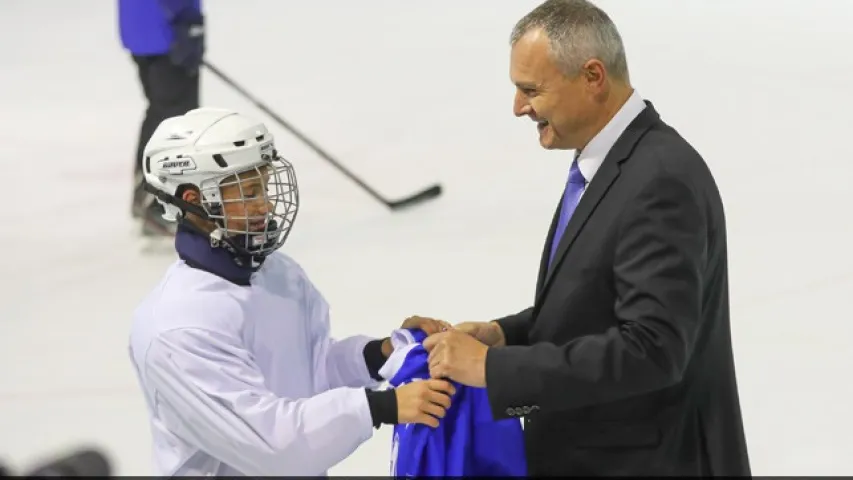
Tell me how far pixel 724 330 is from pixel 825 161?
3.39 meters

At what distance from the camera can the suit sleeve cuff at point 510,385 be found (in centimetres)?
167

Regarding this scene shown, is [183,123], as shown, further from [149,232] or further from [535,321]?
[149,232]

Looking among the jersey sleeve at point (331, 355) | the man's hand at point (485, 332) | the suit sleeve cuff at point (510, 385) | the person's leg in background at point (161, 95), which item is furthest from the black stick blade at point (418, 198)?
the suit sleeve cuff at point (510, 385)

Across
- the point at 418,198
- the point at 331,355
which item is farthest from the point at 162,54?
the point at 331,355

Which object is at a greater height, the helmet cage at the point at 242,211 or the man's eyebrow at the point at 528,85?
the man's eyebrow at the point at 528,85

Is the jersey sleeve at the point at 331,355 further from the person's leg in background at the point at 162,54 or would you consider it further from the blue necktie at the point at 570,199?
the person's leg in background at the point at 162,54

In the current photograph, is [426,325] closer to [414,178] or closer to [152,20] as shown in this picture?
[152,20]

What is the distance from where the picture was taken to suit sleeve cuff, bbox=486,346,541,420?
167 centimetres

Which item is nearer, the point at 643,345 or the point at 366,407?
the point at 643,345

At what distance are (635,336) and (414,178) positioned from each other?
3.64 m

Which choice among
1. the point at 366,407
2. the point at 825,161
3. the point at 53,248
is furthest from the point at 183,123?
the point at 825,161

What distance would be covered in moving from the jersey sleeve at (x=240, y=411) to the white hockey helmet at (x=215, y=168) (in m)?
0.15

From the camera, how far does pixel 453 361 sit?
1.75 metres

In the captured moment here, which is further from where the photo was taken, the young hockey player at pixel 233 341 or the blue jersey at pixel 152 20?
the blue jersey at pixel 152 20
